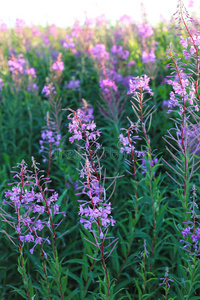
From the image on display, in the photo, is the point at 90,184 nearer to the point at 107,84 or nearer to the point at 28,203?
the point at 28,203

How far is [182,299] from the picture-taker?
2246mm

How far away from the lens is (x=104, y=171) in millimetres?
2439

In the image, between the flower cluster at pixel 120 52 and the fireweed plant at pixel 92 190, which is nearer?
the fireweed plant at pixel 92 190

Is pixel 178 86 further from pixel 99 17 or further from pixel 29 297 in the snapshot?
pixel 99 17

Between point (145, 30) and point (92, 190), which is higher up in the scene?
point (145, 30)

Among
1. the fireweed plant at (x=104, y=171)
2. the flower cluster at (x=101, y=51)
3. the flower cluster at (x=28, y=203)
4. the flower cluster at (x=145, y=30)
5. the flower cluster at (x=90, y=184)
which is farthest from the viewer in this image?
the flower cluster at (x=145, y=30)

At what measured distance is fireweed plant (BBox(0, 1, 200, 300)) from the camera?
2119mm

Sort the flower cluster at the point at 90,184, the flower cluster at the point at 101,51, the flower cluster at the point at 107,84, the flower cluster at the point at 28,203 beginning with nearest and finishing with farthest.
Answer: the flower cluster at the point at 90,184
the flower cluster at the point at 28,203
the flower cluster at the point at 107,84
the flower cluster at the point at 101,51

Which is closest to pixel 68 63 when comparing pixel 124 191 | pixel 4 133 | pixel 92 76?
pixel 92 76

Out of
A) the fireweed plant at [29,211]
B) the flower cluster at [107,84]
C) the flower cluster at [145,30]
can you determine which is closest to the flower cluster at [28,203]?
the fireweed plant at [29,211]

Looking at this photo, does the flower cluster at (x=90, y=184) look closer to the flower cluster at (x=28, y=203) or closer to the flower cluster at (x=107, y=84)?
the flower cluster at (x=28, y=203)

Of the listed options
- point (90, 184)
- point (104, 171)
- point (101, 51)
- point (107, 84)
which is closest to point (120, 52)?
point (101, 51)

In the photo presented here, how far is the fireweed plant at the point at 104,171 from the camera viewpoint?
2.12m

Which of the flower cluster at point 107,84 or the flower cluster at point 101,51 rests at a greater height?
the flower cluster at point 101,51
